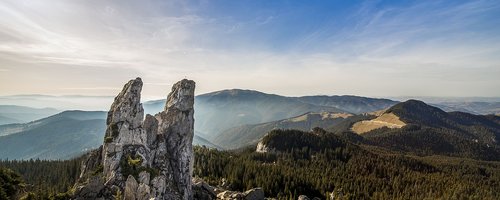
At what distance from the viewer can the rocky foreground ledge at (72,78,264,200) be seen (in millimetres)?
88125

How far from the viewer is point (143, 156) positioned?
99.2m

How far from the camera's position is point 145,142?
344ft

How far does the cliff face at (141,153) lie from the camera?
289 feet

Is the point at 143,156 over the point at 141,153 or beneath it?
beneath

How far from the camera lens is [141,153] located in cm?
10019

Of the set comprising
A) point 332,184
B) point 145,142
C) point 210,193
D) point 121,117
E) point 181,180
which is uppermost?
point 121,117

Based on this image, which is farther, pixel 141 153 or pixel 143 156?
pixel 141 153

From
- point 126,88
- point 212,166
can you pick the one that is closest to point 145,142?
point 126,88

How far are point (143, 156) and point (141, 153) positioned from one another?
143 centimetres

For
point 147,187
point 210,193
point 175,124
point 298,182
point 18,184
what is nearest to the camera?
point 147,187

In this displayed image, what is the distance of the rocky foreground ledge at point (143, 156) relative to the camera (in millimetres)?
88125

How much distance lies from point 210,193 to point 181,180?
19574mm

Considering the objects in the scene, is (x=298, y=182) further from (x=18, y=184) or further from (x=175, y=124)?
(x=18, y=184)

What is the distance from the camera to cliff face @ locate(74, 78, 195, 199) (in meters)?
88.1
